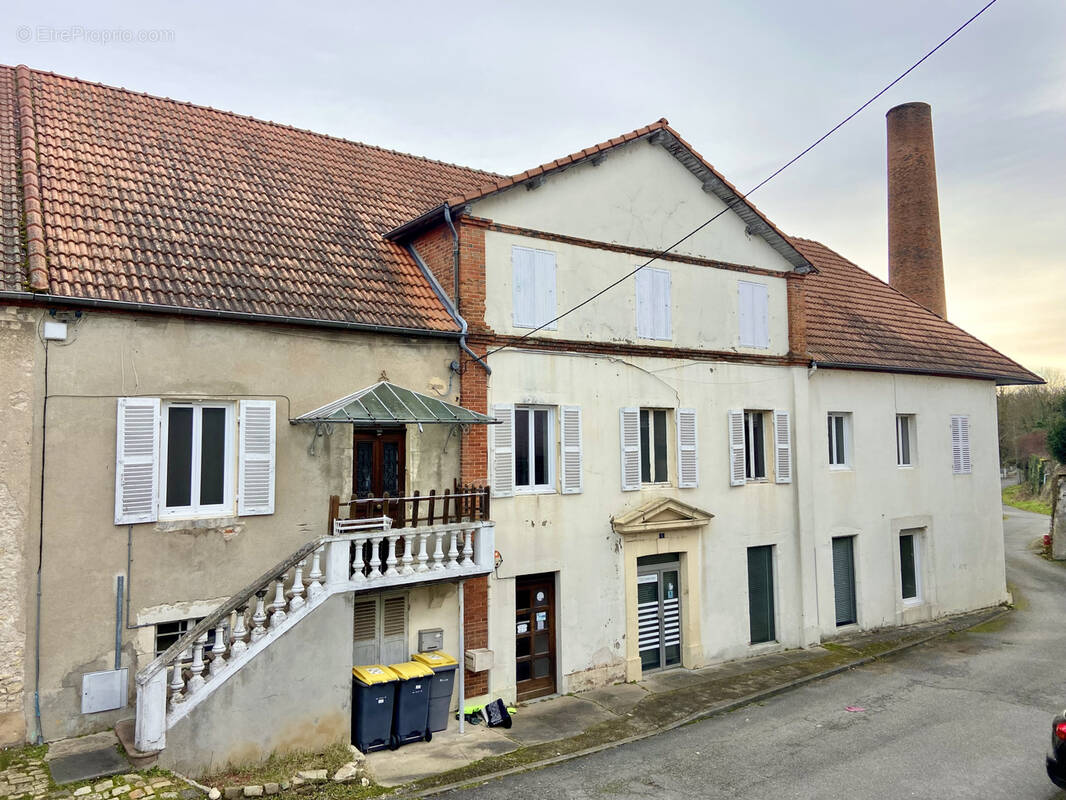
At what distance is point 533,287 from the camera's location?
12781 mm

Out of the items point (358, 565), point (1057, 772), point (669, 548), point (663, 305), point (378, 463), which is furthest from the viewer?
point (663, 305)

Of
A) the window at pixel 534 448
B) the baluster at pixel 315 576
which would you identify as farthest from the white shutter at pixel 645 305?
the baluster at pixel 315 576

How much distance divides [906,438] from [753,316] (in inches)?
249

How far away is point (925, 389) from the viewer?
18.9 m

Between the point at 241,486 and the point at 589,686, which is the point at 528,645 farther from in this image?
the point at 241,486

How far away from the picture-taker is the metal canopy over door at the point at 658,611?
1379cm

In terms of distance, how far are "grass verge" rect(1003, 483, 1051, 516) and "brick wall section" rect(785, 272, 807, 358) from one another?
30.6m

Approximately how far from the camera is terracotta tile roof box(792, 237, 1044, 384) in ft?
57.9

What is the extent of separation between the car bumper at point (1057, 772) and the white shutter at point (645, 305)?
8.62 meters

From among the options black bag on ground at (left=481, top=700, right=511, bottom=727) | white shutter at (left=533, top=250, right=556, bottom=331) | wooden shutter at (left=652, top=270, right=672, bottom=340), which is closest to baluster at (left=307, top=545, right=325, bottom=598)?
black bag on ground at (left=481, top=700, right=511, bottom=727)

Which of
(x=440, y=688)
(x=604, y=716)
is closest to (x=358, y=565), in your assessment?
(x=440, y=688)

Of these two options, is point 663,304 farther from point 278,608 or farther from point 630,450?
point 278,608

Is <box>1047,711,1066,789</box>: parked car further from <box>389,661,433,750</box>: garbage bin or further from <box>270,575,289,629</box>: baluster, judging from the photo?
<box>270,575,289,629</box>: baluster

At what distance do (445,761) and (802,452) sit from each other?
1015cm
